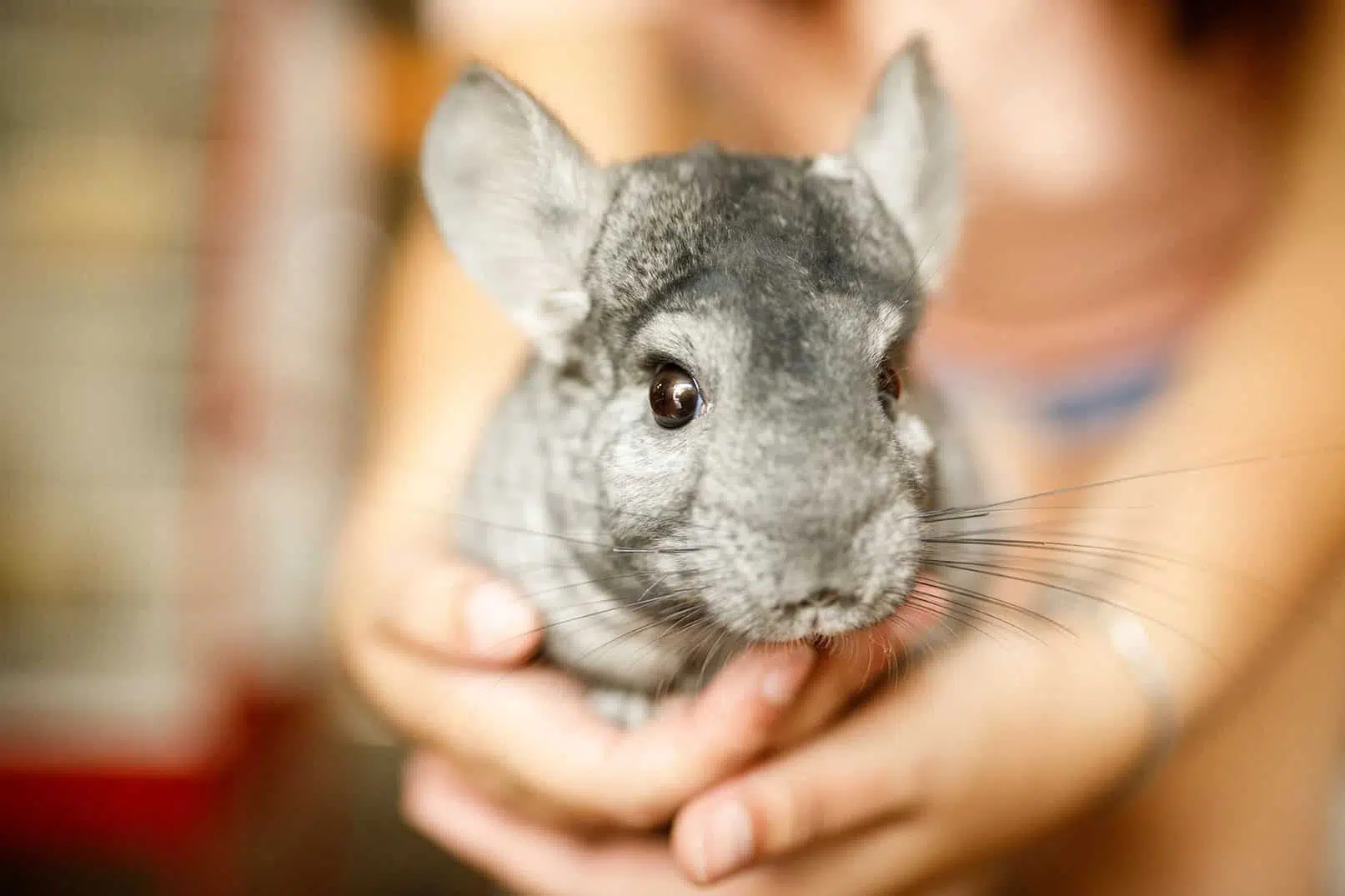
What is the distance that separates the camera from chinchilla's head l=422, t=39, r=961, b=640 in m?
0.81

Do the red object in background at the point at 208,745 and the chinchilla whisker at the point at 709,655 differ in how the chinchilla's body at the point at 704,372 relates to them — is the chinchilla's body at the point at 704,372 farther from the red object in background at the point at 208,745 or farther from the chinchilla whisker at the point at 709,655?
the red object in background at the point at 208,745

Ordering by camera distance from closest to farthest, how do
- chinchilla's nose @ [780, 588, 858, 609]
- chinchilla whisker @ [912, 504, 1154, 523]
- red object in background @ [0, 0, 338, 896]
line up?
chinchilla's nose @ [780, 588, 858, 609] → chinchilla whisker @ [912, 504, 1154, 523] → red object in background @ [0, 0, 338, 896]

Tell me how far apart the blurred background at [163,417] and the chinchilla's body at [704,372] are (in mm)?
1153

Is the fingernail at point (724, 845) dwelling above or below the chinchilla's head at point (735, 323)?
Result: below

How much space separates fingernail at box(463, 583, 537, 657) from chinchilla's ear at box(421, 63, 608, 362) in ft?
0.82

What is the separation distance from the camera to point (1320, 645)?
63.9 inches

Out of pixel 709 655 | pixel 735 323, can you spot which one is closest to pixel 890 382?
pixel 735 323

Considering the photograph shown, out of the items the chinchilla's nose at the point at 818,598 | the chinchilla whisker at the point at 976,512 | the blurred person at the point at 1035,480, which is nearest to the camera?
the chinchilla's nose at the point at 818,598

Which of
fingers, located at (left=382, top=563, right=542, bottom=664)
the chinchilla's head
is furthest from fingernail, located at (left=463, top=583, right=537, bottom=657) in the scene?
the chinchilla's head

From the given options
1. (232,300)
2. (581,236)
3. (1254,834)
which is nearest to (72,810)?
(232,300)

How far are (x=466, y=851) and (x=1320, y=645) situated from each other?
1.30 meters

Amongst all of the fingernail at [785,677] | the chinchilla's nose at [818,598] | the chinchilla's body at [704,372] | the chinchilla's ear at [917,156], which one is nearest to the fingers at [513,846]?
the chinchilla's body at [704,372]

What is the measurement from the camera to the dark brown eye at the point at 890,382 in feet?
3.09

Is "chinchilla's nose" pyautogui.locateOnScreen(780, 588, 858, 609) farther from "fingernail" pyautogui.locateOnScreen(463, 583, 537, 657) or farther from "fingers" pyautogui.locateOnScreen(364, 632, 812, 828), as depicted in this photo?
"fingernail" pyautogui.locateOnScreen(463, 583, 537, 657)
